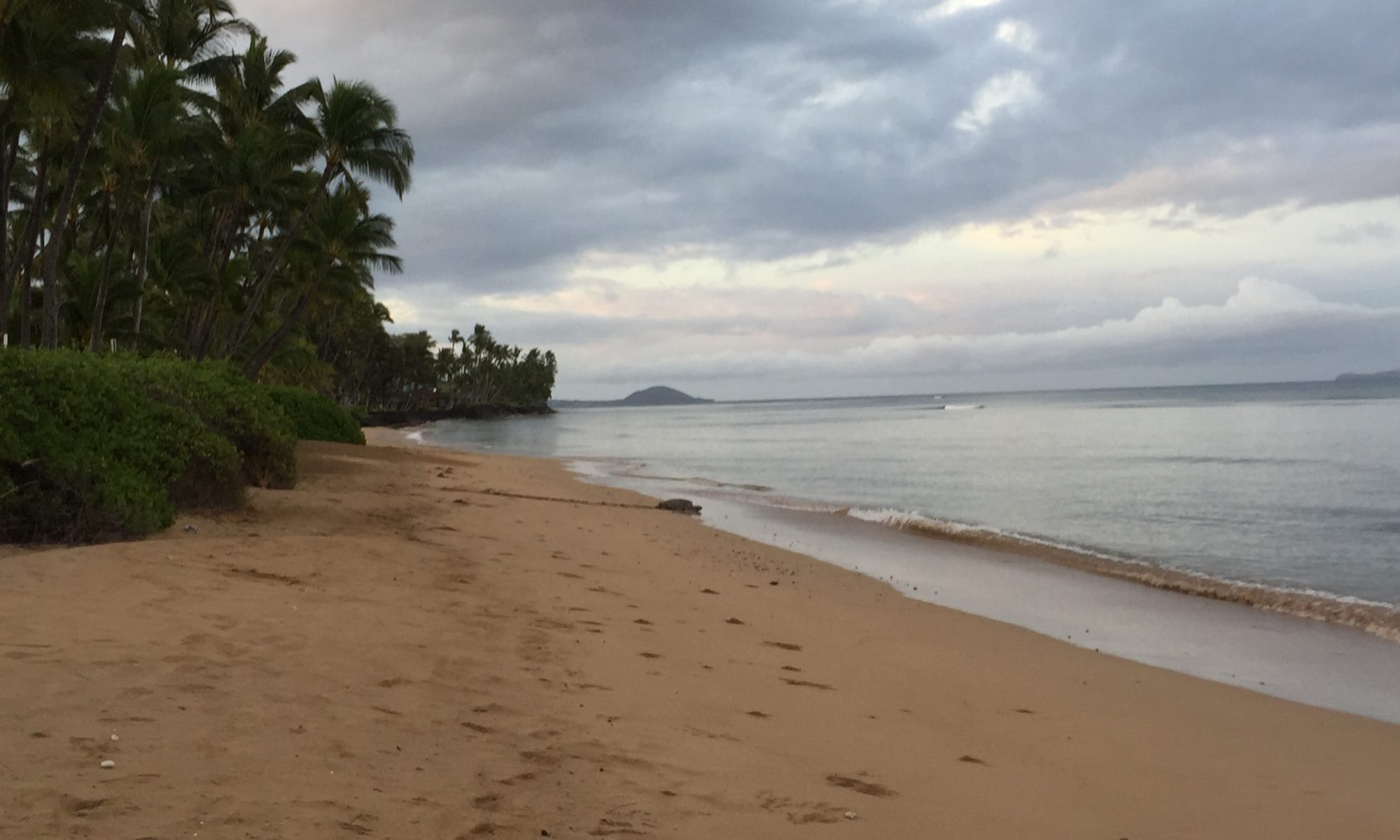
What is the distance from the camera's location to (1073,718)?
5.84 metres

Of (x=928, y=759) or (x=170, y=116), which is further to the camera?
(x=170, y=116)

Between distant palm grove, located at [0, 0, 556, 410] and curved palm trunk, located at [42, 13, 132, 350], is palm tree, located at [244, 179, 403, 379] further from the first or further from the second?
curved palm trunk, located at [42, 13, 132, 350]

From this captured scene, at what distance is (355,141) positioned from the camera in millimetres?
27859

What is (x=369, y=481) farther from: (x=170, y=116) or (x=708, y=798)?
(x=708, y=798)

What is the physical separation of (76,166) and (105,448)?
13842 millimetres

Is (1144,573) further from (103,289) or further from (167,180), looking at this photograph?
(167,180)

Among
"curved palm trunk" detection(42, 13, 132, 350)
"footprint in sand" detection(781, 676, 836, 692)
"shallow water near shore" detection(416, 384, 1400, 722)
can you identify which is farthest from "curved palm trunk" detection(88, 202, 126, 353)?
"footprint in sand" detection(781, 676, 836, 692)

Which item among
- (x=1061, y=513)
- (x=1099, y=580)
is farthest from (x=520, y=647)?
(x=1061, y=513)

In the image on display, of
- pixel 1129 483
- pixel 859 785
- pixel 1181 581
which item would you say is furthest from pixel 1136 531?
pixel 859 785

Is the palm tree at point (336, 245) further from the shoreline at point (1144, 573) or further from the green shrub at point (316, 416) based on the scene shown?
the shoreline at point (1144, 573)

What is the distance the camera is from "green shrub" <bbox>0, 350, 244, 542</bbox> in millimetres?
7672

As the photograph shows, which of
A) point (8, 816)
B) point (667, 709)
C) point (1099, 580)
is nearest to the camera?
point (8, 816)

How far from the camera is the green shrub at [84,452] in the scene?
7672mm

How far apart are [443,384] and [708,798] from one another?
467ft
